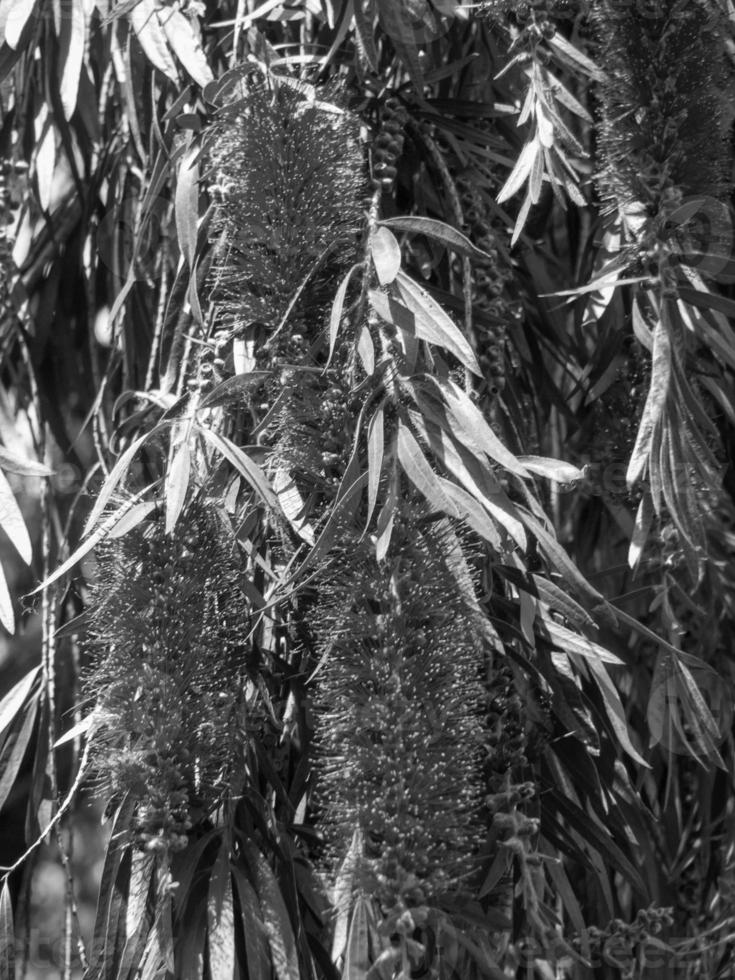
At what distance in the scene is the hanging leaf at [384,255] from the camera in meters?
1.01

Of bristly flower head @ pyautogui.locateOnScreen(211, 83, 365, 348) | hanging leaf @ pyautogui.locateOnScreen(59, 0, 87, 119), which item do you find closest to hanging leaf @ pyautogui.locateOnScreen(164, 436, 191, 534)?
bristly flower head @ pyautogui.locateOnScreen(211, 83, 365, 348)

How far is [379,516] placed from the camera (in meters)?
0.92

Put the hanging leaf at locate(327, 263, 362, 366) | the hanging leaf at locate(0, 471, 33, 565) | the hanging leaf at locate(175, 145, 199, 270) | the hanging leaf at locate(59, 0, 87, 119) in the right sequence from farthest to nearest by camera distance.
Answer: the hanging leaf at locate(59, 0, 87, 119)
the hanging leaf at locate(175, 145, 199, 270)
the hanging leaf at locate(0, 471, 33, 565)
the hanging leaf at locate(327, 263, 362, 366)

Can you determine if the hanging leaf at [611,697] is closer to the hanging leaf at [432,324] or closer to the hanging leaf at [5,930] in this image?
the hanging leaf at [432,324]

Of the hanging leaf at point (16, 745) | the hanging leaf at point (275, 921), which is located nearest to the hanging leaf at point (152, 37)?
the hanging leaf at point (16, 745)

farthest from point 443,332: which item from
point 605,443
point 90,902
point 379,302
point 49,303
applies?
point 90,902

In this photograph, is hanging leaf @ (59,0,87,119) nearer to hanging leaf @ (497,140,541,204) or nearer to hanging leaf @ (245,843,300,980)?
hanging leaf @ (497,140,541,204)

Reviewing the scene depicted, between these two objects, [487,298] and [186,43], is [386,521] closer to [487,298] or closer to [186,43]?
[487,298]

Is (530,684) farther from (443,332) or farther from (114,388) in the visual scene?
(114,388)

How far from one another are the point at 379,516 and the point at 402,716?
14 cm

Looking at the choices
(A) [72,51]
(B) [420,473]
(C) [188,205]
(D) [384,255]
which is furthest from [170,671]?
(A) [72,51]

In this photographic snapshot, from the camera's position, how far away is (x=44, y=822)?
1.38 m

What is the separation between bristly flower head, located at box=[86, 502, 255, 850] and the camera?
951mm

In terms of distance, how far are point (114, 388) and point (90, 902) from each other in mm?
1162
